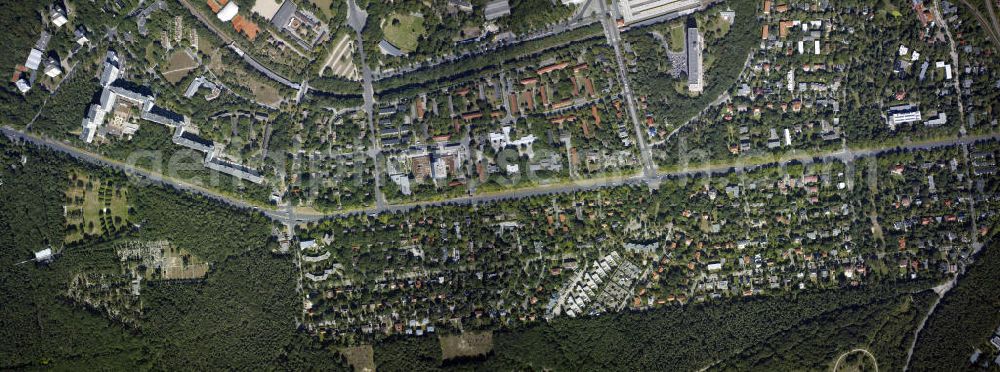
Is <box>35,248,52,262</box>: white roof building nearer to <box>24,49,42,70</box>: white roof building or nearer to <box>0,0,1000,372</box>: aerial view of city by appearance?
<box>0,0,1000,372</box>: aerial view of city

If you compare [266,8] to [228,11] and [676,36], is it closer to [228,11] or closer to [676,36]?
[228,11]

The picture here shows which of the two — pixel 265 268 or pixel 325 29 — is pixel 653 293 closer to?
pixel 265 268

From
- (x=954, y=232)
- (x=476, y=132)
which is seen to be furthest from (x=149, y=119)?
(x=954, y=232)

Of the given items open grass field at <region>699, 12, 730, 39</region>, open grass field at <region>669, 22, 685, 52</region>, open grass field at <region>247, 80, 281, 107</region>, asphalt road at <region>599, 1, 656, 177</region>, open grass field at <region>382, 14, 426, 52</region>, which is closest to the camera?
asphalt road at <region>599, 1, 656, 177</region>

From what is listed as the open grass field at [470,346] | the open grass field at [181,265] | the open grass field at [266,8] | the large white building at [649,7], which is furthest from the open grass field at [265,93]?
the large white building at [649,7]

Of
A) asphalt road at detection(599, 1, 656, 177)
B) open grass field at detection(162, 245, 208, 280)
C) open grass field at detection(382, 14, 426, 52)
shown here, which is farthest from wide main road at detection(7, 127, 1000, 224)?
open grass field at detection(382, 14, 426, 52)

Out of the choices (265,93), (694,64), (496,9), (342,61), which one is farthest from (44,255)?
(694,64)
